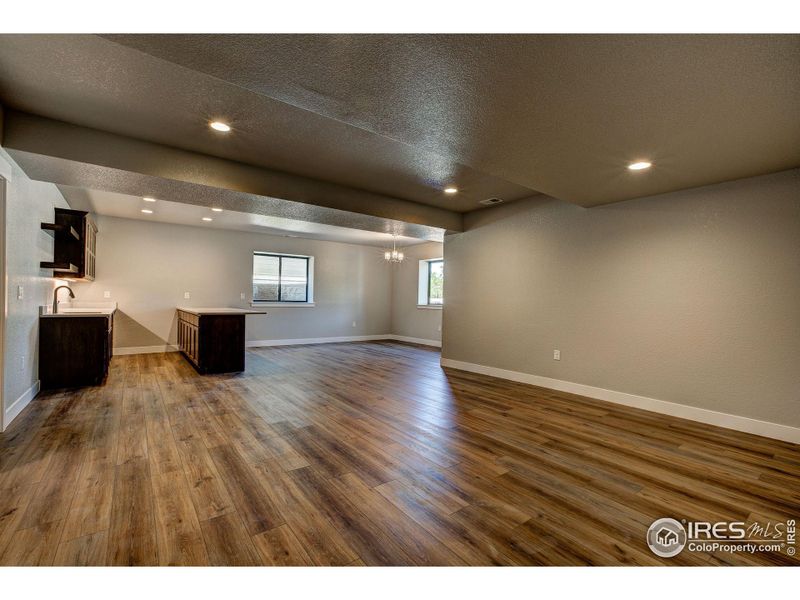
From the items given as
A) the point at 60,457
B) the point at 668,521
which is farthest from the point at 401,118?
the point at 60,457

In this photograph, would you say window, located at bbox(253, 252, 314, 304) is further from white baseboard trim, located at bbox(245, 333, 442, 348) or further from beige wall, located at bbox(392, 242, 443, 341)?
beige wall, located at bbox(392, 242, 443, 341)

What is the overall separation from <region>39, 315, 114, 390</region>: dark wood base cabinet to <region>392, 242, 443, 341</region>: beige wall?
6.07 m

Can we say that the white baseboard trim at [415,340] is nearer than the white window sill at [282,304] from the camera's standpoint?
No

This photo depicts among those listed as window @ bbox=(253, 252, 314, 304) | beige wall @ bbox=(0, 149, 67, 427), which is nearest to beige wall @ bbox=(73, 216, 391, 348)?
window @ bbox=(253, 252, 314, 304)

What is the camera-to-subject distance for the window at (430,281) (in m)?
8.89

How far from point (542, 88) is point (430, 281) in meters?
7.11

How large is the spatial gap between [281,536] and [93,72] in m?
2.86

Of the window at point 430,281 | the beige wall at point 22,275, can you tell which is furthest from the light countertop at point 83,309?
the window at point 430,281

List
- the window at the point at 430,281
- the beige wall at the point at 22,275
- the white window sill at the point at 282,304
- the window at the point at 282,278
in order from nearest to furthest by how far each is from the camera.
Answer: the beige wall at the point at 22,275 < the white window sill at the point at 282,304 < the window at the point at 282,278 < the window at the point at 430,281

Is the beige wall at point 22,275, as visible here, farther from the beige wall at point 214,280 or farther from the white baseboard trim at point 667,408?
the white baseboard trim at point 667,408

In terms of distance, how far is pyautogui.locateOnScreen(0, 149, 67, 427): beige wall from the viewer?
9.55ft

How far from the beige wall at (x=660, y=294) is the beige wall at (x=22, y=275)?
5.04 metres

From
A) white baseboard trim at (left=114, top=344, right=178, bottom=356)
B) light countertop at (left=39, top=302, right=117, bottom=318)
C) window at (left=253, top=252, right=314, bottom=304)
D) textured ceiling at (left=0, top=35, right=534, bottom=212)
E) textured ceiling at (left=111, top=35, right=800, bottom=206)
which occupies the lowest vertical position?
white baseboard trim at (left=114, top=344, right=178, bottom=356)
